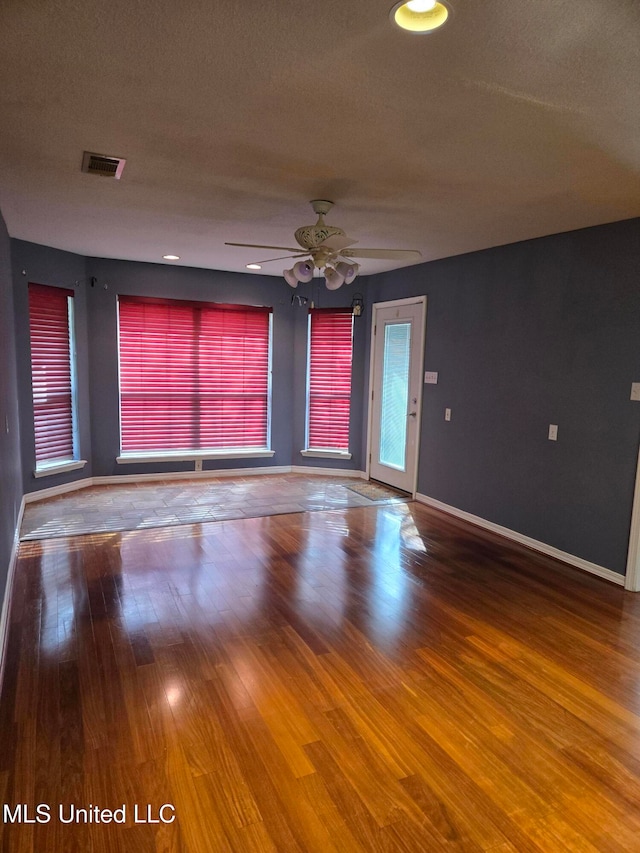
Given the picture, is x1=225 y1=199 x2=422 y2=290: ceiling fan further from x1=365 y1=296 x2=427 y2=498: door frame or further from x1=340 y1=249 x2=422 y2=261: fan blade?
x1=365 y1=296 x2=427 y2=498: door frame

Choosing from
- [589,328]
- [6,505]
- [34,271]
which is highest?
[34,271]

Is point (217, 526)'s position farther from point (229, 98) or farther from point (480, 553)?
point (229, 98)

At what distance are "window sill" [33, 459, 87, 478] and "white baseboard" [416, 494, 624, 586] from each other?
12.1ft

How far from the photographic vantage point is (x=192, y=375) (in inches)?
248

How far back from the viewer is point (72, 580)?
3473mm

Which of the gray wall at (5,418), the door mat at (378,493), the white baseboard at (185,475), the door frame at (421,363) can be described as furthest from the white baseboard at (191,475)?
the gray wall at (5,418)

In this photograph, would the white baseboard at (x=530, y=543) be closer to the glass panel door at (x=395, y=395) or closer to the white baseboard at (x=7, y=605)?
the glass panel door at (x=395, y=395)

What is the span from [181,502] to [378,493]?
2.13 metres

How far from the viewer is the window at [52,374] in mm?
5125

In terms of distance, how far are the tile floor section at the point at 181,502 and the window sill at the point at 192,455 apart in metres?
0.27

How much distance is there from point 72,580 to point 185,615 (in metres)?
0.96

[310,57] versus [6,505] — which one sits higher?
[310,57]

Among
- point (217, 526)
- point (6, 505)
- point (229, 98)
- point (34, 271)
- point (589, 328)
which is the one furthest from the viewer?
point (34, 271)

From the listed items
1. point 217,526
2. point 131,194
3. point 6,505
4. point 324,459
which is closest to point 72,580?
point 6,505
